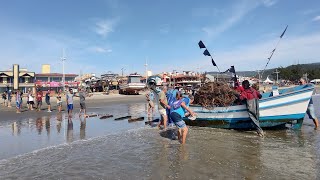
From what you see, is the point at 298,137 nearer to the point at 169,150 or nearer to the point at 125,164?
the point at 169,150

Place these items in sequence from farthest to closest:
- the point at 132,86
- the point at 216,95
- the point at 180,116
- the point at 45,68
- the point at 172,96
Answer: the point at 45,68, the point at 132,86, the point at 216,95, the point at 172,96, the point at 180,116

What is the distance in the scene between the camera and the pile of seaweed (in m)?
12.4

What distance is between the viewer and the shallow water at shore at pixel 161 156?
6273mm

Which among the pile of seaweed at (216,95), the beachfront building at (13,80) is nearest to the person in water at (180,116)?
the pile of seaweed at (216,95)

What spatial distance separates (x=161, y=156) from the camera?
774 cm

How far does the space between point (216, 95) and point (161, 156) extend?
5.74 metres

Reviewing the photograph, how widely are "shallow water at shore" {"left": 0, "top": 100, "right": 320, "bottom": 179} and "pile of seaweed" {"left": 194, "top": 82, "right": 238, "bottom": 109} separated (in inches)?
53.6

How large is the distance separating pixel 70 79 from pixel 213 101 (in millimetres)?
73127

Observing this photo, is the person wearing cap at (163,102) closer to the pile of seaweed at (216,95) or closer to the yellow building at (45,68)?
the pile of seaweed at (216,95)

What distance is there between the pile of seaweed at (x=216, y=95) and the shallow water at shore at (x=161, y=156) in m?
1.36

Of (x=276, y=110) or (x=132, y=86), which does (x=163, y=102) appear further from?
(x=132, y=86)

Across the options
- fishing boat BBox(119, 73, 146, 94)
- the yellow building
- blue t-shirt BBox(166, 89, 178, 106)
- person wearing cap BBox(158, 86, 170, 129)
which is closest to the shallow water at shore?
person wearing cap BBox(158, 86, 170, 129)

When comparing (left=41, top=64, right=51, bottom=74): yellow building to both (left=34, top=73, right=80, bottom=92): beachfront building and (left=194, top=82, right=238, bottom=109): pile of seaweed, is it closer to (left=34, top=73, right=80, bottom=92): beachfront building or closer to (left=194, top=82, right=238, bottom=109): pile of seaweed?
(left=34, top=73, right=80, bottom=92): beachfront building

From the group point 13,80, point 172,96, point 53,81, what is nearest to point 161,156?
point 172,96
